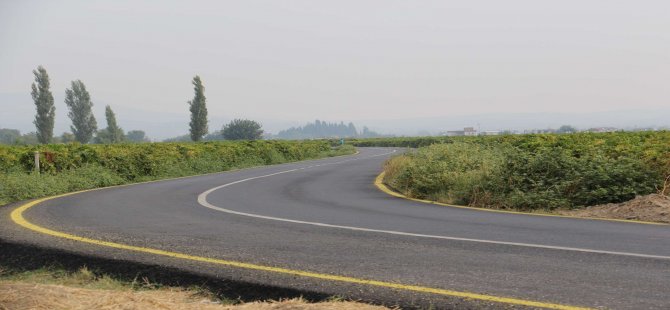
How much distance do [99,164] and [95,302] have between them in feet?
59.2

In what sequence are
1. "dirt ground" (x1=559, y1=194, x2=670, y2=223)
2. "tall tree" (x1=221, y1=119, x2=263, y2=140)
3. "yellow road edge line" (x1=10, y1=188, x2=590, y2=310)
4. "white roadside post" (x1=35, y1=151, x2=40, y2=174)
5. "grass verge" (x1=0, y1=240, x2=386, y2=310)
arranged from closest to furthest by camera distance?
"grass verge" (x1=0, y1=240, x2=386, y2=310) → "yellow road edge line" (x1=10, y1=188, x2=590, y2=310) → "dirt ground" (x1=559, y1=194, x2=670, y2=223) → "white roadside post" (x1=35, y1=151, x2=40, y2=174) → "tall tree" (x1=221, y1=119, x2=263, y2=140)

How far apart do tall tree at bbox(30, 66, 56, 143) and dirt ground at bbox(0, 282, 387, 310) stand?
69.8 meters

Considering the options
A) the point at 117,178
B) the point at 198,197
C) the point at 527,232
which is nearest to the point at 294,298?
the point at 527,232

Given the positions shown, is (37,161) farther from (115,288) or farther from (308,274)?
(308,274)

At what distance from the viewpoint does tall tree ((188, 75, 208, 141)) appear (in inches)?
2913

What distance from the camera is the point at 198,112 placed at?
73.9 meters

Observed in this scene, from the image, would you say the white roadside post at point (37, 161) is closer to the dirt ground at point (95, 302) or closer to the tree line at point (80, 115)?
the dirt ground at point (95, 302)

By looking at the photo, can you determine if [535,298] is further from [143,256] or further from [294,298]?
[143,256]

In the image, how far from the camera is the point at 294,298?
4969 mm

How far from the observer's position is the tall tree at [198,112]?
74.0m

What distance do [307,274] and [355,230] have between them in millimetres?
2776

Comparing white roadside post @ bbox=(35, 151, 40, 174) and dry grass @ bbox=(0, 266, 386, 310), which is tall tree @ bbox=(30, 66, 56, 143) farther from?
dry grass @ bbox=(0, 266, 386, 310)

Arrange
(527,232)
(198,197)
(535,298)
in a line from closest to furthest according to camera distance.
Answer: (535,298), (527,232), (198,197)

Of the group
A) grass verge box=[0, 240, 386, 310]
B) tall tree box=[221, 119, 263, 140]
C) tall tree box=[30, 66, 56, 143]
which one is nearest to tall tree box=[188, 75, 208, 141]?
tall tree box=[30, 66, 56, 143]
